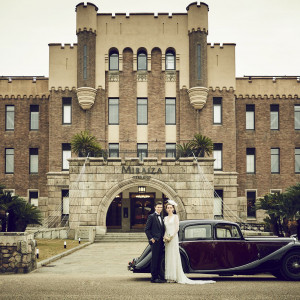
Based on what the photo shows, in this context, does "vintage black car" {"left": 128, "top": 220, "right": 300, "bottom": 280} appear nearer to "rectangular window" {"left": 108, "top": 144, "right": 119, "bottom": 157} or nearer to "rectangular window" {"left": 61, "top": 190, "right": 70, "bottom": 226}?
"rectangular window" {"left": 108, "top": 144, "right": 119, "bottom": 157}

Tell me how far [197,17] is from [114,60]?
22.6ft

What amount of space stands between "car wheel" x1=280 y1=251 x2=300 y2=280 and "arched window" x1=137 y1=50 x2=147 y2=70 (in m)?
27.2

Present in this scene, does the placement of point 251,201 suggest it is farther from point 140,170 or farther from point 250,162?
point 140,170

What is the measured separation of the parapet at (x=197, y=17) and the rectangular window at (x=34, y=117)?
1334 centimetres

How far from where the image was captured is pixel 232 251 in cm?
1252

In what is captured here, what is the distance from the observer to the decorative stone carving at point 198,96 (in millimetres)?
36547

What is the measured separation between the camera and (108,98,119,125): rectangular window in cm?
3759

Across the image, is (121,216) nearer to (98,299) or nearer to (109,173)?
(109,173)

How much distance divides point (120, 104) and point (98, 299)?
28.8 m

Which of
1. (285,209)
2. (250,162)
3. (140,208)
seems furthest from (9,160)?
(285,209)

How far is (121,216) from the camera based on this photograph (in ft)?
→ 125

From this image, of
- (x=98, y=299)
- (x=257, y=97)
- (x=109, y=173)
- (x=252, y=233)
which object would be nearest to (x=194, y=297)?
(x=98, y=299)

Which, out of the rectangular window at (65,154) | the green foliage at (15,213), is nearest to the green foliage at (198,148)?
the rectangular window at (65,154)

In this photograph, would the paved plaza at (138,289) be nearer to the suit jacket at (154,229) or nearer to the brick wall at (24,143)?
the suit jacket at (154,229)
